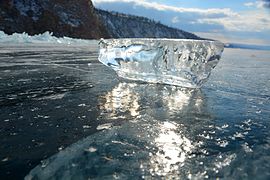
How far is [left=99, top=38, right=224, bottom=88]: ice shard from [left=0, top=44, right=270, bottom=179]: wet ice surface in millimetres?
553

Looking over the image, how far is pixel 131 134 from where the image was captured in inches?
87.2

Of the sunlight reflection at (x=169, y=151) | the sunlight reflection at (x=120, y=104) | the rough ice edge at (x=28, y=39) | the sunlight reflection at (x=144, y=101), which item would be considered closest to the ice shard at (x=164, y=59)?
the sunlight reflection at (x=144, y=101)

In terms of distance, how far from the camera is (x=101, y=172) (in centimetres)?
159

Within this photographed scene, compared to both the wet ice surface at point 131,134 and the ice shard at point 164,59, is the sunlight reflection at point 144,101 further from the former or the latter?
the ice shard at point 164,59

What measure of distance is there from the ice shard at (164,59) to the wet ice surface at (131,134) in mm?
553

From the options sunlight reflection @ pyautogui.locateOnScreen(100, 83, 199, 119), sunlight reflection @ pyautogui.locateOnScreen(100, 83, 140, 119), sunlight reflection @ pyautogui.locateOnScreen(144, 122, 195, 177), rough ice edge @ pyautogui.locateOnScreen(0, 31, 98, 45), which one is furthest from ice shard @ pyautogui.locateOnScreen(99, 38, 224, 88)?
rough ice edge @ pyautogui.locateOnScreen(0, 31, 98, 45)

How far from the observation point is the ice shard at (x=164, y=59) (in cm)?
430

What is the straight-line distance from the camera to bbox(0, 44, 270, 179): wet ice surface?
5.42ft

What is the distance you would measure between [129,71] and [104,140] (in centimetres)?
330

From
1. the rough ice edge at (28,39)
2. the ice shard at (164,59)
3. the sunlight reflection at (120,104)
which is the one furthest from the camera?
the rough ice edge at (28,39)

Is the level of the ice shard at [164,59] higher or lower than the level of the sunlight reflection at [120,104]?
higher

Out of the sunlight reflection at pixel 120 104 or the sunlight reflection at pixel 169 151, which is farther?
the sunlight reflection at pixel 120 104

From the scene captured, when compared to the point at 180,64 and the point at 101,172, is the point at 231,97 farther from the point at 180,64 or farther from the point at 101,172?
the point at 101,172

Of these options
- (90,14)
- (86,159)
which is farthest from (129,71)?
(90,14)
